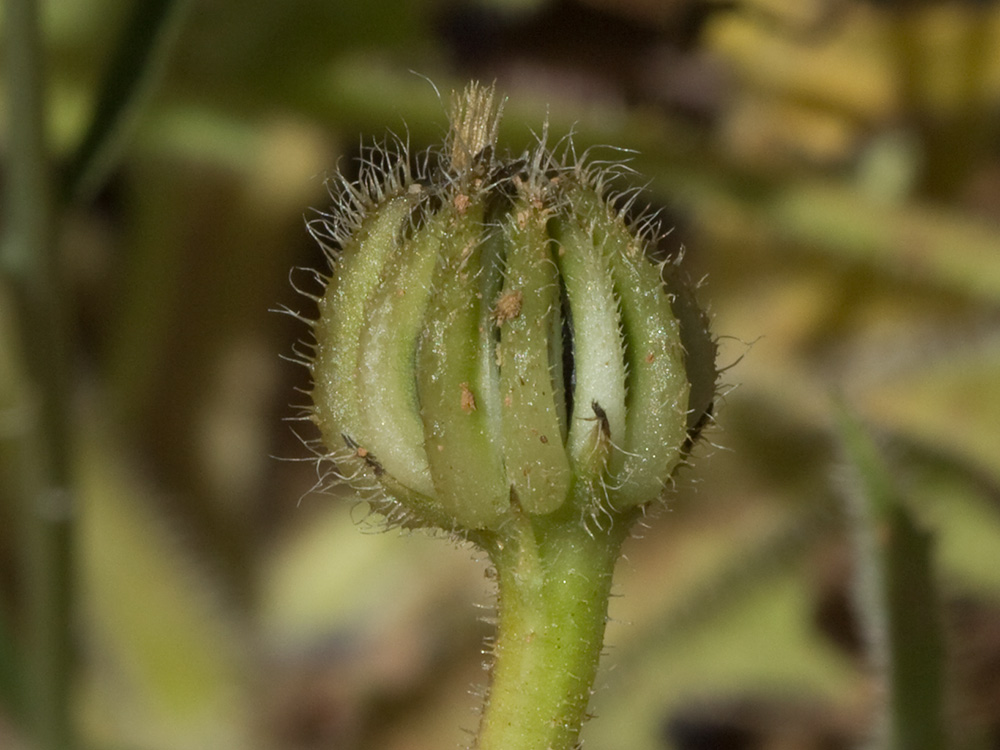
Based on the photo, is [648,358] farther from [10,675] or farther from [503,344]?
[10,675]

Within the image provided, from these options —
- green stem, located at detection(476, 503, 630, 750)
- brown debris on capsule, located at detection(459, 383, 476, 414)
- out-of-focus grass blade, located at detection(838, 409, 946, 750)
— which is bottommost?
green stem, located at detection(476, 503, 630, 750)

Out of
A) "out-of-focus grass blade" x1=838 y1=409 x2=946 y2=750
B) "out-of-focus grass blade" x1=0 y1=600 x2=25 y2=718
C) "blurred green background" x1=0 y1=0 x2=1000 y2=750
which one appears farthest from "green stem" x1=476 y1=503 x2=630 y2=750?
"blurred green background" x1=0 y1=0 x2=1000 y2=750

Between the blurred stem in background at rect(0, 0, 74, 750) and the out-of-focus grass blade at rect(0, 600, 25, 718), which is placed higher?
the blurred stem in background at rect(0, 0, 74, 750)

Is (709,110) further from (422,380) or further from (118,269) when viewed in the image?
(422,380)

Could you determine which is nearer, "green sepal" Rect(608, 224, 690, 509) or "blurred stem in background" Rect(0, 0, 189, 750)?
"green sepal" Rect(608, 224, 690, 509)

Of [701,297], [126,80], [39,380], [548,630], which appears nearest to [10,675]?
[39,380]

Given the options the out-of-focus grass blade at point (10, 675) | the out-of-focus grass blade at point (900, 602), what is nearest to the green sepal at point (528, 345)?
the out-of-focus grass blade at point (900, 602)

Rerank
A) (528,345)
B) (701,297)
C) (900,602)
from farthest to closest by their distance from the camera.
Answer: (701,297) < (900,602) < (528,345)

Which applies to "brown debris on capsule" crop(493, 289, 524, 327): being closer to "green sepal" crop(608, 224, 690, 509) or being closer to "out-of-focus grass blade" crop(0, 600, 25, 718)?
"green sepal" crop(608, 224, 690, 509)
